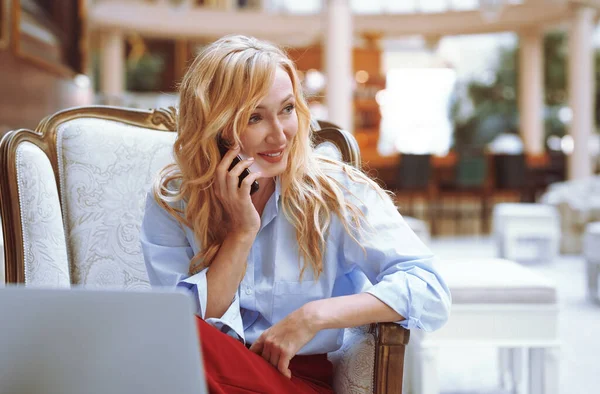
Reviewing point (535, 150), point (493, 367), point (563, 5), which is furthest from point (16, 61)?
point (535, 150)

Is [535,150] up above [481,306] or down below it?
above

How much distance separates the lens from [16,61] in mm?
5379

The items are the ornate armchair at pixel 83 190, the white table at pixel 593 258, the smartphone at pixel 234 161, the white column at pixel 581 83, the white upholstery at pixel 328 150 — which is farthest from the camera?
the white column at pixel 581 83

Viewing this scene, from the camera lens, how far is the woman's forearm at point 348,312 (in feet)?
4.55

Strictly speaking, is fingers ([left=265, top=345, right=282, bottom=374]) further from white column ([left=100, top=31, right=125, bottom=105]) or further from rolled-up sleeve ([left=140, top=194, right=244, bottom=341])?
white column ([left=100, top=31, right=125, bottom=105])

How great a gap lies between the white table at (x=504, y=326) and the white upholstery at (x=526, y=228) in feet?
13.8

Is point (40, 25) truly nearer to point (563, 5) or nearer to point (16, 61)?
point (16, 61)

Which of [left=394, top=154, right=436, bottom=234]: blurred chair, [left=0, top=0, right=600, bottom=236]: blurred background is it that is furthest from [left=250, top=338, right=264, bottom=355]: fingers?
[left=394, top=154, right=436, bottom=234]: blurred chair

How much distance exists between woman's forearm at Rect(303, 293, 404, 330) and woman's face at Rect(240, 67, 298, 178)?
285 mm

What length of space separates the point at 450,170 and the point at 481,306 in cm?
799

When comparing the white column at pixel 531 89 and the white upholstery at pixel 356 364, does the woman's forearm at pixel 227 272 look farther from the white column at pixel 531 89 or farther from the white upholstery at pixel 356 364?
the white column at pixel 531 89

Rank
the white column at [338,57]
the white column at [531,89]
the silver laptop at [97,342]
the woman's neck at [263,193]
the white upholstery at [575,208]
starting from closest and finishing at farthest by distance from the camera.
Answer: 1. the silver laptop at [97,342]
2. the woman's neck at [263,193]
3. the white upholstery at [575,208]
4. the white column at [338,57]
5. the white column at [531,89]

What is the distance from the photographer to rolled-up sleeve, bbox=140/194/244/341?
146cm

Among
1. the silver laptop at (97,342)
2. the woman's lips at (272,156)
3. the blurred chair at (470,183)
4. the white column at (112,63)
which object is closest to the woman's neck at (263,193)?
the woman's lips at (272,156)
